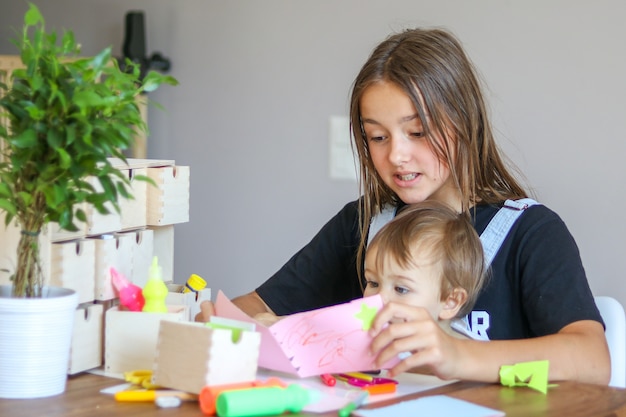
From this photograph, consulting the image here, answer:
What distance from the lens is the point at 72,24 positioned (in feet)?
12.2

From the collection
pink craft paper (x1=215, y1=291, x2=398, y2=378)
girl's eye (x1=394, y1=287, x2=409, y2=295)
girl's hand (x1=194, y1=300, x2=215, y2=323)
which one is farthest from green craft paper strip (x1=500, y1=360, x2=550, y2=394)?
girl's hand (x1=194, y1=300, x2=215, y2=323)

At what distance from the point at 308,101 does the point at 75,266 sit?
74.0 inches

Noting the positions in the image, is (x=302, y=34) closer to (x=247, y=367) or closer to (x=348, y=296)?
(x=348, y=296)

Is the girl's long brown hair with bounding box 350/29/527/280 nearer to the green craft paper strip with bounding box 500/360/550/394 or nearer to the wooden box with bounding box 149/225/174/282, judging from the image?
the wooden box with bounding box 149/225/174/282

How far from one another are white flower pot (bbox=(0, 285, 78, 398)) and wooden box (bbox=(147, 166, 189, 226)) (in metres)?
0.31

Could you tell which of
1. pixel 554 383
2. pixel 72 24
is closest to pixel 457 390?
pixel 554 383

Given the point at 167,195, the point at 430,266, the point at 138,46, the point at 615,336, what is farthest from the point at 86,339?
the point at 138,46

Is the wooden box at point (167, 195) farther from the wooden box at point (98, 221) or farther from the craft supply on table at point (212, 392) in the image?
the craft supply on table at point (212, 392)

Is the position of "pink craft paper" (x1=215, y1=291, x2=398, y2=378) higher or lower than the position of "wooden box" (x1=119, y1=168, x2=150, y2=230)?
lower

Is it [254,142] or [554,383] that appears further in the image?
[254,142]

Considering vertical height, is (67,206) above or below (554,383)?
above

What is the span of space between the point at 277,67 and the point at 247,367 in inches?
84.9

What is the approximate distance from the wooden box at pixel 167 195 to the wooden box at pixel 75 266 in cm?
15

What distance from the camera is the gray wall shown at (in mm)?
2321
